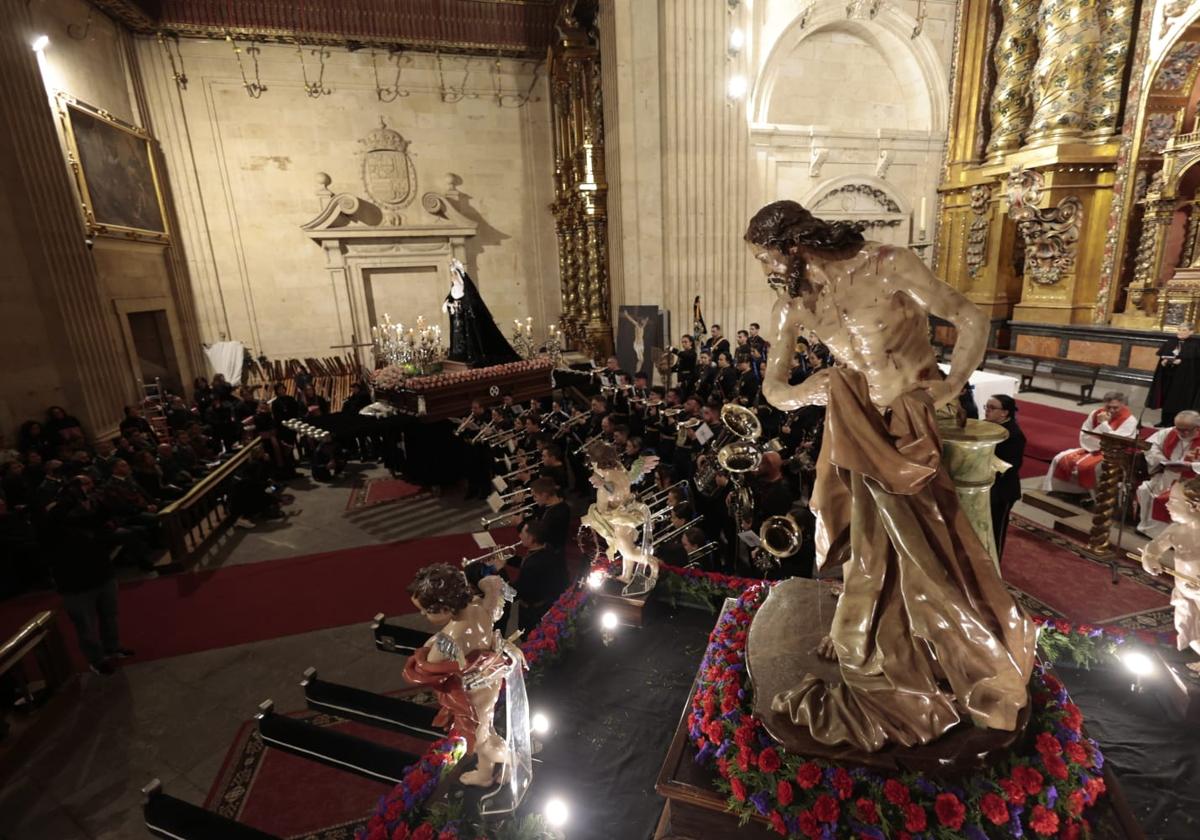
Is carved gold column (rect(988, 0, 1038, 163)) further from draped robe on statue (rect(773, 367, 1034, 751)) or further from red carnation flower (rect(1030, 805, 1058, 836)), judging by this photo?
red carnation flower (rect(1030, 805, 1058, 836))

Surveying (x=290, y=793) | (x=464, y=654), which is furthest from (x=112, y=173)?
(x=464, y=654)

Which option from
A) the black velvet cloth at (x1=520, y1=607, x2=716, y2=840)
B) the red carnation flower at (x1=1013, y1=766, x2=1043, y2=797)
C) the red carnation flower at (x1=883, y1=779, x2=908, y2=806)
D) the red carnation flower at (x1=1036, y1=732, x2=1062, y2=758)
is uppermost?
the red carnation flower at (x1=1036, y1=732, x2=1062, y2=758)

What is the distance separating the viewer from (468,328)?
10297mm

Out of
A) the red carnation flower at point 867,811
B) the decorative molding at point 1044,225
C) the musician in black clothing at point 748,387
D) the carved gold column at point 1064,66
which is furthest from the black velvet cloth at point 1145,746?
the carved gold column at point 1064,66

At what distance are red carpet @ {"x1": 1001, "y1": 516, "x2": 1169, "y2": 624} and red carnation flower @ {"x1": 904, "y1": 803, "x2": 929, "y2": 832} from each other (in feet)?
10.6

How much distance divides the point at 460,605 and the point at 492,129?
1461cm

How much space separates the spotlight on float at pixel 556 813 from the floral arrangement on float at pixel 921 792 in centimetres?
77

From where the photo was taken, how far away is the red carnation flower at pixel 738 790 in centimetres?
237

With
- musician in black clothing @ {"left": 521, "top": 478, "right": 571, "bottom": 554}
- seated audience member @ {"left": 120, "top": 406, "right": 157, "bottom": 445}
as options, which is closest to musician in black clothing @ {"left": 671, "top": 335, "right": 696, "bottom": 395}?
musician in black clothing @ {"left": 521, "top": 478, "right": 571, "bottom": 554}

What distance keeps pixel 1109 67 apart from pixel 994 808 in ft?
45.8

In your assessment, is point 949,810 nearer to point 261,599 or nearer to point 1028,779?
point 1028,779

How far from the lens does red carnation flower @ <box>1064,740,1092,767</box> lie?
2309 millimetres

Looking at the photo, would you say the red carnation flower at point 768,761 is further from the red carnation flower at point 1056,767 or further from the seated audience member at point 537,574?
the seated audience member at point 537,574

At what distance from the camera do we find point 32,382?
8.25 metres
